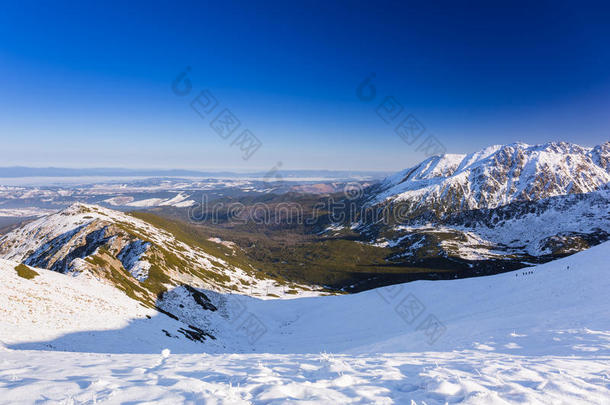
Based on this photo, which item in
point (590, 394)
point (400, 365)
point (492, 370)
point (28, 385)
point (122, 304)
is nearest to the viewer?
point (590, 394)

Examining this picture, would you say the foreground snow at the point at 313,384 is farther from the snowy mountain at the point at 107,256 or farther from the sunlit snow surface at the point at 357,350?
the snowy mountain at the point at 107,256

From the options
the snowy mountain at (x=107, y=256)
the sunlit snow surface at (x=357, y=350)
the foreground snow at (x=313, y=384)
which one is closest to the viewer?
the foreground snow at (x=313, y=384)

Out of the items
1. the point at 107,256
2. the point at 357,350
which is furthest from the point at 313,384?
the point at 107,256

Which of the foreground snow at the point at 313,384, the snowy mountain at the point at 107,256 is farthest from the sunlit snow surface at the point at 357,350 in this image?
the snowy mountain at the point at 107,256

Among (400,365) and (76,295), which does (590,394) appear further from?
(76,295)

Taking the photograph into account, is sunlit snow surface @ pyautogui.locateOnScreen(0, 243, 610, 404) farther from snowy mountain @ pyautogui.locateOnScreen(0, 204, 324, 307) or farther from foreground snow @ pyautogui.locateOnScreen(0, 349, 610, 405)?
snowy mountain @ pyautogui.locateOnScreen(0, 204, 324, 307)

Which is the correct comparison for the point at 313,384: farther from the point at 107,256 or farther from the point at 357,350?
the point at 107,256

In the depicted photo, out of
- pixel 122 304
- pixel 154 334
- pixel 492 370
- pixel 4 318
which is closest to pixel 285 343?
pixel 154 334

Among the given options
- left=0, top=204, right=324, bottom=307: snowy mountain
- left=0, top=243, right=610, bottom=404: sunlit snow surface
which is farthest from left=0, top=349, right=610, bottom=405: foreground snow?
left=0, top=204, right=324, bottom=307: snowy mountain

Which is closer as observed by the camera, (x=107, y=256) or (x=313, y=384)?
(x=313, y=384)
